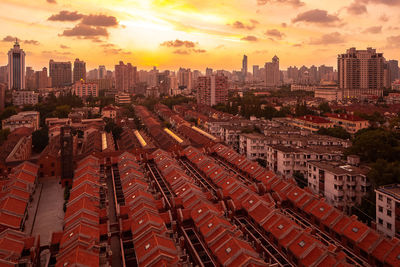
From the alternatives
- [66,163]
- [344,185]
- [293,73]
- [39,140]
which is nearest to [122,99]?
[39,140]

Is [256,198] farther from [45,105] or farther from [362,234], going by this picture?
[45,105]

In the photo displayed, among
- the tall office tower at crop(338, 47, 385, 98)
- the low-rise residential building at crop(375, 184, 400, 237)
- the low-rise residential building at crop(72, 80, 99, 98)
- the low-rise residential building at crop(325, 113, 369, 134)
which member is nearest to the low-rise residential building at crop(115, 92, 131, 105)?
the low-rise residential building at crop(72, 80, 99, 98)

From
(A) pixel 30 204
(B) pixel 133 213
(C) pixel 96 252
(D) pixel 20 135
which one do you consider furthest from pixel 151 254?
(D) pixel 20 135

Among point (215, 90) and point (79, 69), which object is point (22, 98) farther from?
point (79, 69)

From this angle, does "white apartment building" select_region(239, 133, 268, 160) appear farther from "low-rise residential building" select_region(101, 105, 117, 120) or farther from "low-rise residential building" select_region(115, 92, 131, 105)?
"low-rise residential building" select_region(115, 92, 131, 105)

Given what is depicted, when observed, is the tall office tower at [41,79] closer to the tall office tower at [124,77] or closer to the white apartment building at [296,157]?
the tall office tower at [124,77]

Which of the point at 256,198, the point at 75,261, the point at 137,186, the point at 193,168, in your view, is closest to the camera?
the point at 75,261

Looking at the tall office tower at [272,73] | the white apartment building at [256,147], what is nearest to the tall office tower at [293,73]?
the tall office tower at [272,73]
